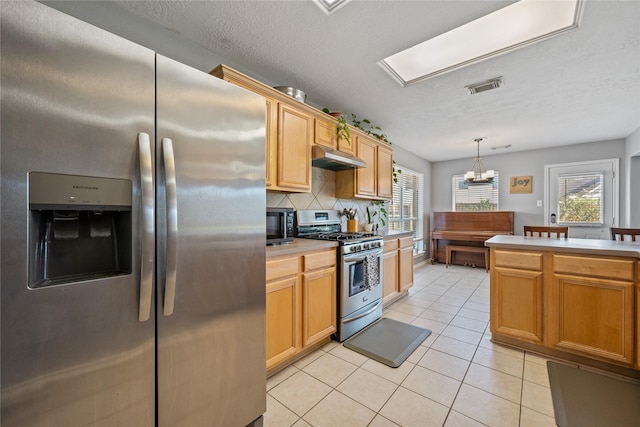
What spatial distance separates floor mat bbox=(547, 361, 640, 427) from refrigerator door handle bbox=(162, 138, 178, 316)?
2.13 meters

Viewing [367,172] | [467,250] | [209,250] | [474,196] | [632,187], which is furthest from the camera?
[474,196]

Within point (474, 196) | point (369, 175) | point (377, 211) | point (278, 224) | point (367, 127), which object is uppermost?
point (367, 127)

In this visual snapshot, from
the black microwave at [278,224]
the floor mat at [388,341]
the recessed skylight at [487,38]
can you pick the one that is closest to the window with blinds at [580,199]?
the recessed skylight at [487,38]

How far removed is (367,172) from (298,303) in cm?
199

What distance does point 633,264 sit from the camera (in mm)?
1824

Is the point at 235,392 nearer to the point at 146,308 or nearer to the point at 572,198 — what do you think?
the point at 146,308

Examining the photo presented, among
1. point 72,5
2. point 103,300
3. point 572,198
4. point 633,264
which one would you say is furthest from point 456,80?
point 572,198

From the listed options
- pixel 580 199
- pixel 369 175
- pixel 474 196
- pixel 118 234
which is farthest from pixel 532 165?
pixel 118 234

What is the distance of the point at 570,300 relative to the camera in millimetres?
2014

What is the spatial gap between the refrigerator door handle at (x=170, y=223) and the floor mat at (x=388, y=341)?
172 centimetres

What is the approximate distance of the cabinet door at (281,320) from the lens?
179 centimetres

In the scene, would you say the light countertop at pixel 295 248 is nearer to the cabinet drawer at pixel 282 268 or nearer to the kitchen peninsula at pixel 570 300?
the cabinet drawer at pixel 282 268

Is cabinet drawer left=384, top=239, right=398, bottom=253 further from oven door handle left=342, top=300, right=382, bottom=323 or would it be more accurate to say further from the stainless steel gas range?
oven door handle left=342, top=300, right=382, bottom=323

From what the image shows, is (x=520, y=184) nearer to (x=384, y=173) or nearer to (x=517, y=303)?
(x=384, y=173)
